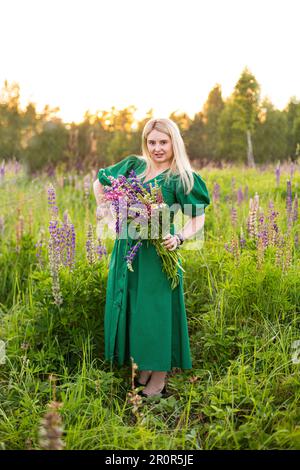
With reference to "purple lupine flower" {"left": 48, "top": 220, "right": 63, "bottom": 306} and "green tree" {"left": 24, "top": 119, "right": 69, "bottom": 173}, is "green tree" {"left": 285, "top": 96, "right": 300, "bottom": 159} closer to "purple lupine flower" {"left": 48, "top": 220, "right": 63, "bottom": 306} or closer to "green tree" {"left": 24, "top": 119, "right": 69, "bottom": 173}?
"green tree" {"left": 24, "top": 119, "right": 69, "bottom": 173}

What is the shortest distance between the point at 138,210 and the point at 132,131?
1360 cm

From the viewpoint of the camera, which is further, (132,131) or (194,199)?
(132,131)

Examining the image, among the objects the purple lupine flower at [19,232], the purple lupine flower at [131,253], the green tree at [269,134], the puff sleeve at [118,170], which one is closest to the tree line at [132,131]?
the green tree at [269,134]

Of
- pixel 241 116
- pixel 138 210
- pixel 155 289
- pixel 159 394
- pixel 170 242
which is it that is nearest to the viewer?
pixel 138 210

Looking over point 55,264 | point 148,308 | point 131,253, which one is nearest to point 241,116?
point 55,264

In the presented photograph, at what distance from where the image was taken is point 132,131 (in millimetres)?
15742

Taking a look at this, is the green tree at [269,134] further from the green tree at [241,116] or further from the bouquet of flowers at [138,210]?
the bouquet of flowers at [138,210]

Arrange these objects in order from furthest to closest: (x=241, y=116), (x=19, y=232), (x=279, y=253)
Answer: (x=241, y=116) < (x=19, y=232) < (x=279, y=253)

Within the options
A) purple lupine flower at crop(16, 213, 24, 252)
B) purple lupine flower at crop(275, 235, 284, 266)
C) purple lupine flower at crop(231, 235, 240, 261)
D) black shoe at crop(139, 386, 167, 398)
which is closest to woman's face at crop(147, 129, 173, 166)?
purple lupine flower at crop(231, 235, 240, 261)

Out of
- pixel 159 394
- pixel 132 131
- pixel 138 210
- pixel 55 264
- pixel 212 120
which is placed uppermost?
pixel 212 120

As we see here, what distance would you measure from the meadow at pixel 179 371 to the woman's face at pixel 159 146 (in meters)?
0.83

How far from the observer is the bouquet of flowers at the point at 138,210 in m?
2.57

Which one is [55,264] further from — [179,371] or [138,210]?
[179,371]
